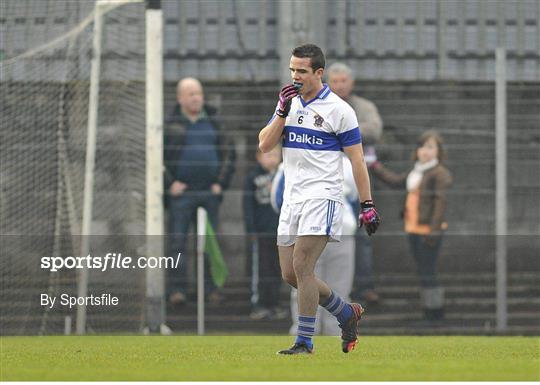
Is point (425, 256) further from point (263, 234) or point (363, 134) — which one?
point (263, 234)

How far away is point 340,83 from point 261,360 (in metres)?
5.37

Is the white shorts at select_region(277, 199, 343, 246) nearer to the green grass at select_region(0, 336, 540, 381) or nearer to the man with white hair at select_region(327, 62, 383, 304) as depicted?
the green grass at select_region(0, 336, 540, 381)

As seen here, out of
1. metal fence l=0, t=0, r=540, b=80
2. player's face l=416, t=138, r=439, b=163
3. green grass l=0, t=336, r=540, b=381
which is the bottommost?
green grass l=0, t=336, r=540, b=381

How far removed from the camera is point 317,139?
10000mm

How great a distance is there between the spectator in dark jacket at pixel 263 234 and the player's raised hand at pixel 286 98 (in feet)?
17.6

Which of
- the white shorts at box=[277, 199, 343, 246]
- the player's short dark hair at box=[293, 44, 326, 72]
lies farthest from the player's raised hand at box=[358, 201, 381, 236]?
the player's short dark hair at box=[293, 44, 326, 72]

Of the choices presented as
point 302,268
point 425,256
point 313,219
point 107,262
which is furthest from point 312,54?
point 425,256

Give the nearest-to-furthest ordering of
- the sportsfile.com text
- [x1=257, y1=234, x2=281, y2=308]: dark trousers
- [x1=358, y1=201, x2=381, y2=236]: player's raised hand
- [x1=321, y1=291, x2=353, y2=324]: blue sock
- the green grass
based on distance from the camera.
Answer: the green grass
[x1=358, y1=201, x2=381, y2=236]: player's raised hand
[x1=321, y1=291, x2=353, y2=324]: blue sock
the sportsfile.com text
[x1=257, y1=234, x2=281, y2=308]: dark trousers

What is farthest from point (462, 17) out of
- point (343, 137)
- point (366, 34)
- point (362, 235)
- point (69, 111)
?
point (343, 137)

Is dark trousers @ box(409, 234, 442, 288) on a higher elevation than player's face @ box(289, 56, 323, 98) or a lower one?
lower

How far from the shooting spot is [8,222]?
1509 cm

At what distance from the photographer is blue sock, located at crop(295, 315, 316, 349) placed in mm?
9953

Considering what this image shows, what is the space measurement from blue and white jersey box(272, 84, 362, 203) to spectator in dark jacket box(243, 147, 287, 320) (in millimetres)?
5207

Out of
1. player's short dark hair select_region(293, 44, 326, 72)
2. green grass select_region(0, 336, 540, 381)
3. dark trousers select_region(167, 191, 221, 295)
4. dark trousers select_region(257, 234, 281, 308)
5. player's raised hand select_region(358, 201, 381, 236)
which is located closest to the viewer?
green grass select_region(0, 336, 540, 381)
